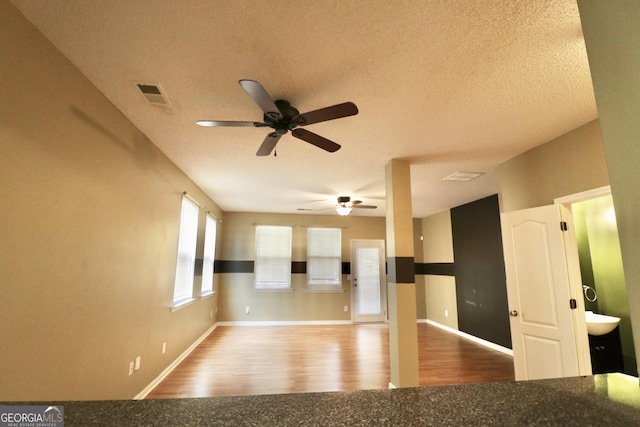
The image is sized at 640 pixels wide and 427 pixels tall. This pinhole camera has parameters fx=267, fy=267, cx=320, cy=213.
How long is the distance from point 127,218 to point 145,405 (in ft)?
7.35

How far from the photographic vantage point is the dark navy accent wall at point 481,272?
4.69 metres

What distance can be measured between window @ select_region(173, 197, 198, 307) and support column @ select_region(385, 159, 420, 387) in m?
2.91

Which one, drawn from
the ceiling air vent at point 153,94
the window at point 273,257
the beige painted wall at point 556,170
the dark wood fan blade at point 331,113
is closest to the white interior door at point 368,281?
the window at point 273,257

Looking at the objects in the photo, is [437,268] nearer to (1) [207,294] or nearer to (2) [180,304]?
(1) [207,294]

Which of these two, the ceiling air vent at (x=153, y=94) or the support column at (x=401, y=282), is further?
the support column at (x=401, y=282)

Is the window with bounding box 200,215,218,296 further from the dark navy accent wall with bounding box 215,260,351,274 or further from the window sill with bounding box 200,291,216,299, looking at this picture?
the dark navy accent wall with bounding box 215,260,351,274

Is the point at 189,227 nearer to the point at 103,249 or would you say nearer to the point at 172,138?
the point at 172,138

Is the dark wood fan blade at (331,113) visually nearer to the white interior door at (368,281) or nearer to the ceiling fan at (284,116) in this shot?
the ceiling fan at (284,116)

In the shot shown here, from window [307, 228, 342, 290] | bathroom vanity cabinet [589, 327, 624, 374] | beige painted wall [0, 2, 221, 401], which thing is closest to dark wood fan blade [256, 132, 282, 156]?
beige painted wall [0, 2, 221, 401]

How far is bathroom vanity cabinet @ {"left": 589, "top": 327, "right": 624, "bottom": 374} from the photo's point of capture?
290 centimetres

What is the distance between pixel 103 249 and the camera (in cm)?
216

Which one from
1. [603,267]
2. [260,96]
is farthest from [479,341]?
[260,96]

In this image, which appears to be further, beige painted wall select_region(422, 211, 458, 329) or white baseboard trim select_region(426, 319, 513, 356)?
beige painted wall select_region(422, 211, 458, 329)

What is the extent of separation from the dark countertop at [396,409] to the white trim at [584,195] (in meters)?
2.11
